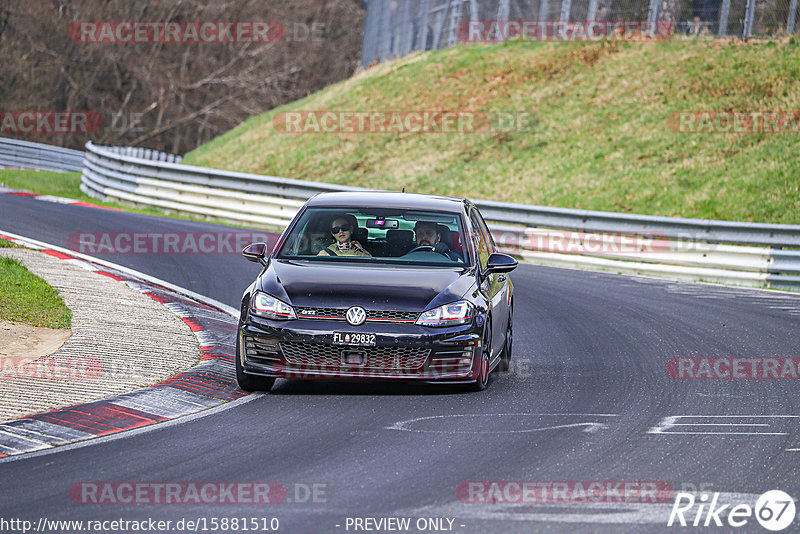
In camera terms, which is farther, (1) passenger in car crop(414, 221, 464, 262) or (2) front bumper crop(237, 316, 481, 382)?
(1) passenger in car crop(414, 221, 464, 262)

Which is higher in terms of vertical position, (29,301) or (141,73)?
(141,73)

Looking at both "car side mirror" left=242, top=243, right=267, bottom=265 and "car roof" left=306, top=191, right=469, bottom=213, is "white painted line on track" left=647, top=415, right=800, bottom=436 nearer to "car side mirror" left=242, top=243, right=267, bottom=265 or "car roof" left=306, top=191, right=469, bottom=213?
"car roof" left=306, top=191, right=469, bottom=213

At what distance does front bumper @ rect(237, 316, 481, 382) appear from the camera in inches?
354

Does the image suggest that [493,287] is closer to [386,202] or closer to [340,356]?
[386,202]

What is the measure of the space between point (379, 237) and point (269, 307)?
63.0 inches

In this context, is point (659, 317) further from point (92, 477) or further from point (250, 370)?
point (92, 477)

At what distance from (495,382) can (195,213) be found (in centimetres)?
1664

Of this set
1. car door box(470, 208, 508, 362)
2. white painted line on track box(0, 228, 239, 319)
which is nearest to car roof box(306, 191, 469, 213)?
car door box(470, 208, 508, 362)

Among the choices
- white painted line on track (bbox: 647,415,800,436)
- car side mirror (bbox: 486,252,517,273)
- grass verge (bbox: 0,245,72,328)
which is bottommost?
grass verge (bbox: 0,245,72,328)

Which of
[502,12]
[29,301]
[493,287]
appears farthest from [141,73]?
[493,287]

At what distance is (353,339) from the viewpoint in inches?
352

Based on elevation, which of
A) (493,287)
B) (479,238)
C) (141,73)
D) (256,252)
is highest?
(141,73)

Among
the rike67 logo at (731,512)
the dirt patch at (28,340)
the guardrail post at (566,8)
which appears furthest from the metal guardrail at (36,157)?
the rike67 logo at (731,512)

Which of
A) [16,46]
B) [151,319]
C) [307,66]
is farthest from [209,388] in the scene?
[307,66]
